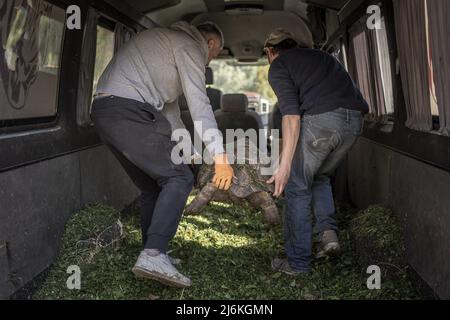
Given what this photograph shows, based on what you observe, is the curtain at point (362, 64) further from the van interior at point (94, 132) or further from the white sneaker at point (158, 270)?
the white sneaker at point (158, 270)

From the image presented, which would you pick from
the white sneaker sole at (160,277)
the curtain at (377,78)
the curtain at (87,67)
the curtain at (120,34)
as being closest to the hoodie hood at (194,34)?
the curtain at (87,67)

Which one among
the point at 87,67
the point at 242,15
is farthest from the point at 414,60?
the point at 242,15

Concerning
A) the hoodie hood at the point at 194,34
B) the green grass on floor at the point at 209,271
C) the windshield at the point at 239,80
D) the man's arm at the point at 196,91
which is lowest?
the green grass on floor at the point at 209,271

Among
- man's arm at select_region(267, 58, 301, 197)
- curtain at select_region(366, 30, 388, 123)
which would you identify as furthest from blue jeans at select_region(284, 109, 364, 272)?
curtain at select_region(366, 30, 388, 123)

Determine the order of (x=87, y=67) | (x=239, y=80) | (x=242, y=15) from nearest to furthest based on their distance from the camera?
(x=87, y=67) → (x=242, y=15) → (x=239, y=80)

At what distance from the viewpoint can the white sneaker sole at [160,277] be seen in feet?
13.0

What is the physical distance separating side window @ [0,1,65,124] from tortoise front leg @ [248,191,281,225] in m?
3.16

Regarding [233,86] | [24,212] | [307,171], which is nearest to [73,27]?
[24,212]

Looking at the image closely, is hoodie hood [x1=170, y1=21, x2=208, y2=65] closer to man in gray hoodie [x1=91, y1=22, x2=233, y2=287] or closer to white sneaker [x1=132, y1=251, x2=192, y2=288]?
man in gray hoodie [x1=91, y1=22, x2=233, y2=287]

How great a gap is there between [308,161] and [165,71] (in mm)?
1430

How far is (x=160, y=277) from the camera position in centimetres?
400

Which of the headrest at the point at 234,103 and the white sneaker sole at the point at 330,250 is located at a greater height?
the headrest at the point at 234,103

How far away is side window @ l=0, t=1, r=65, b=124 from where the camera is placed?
4055 mm

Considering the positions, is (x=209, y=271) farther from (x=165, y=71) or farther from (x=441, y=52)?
(x=441, y=52)
